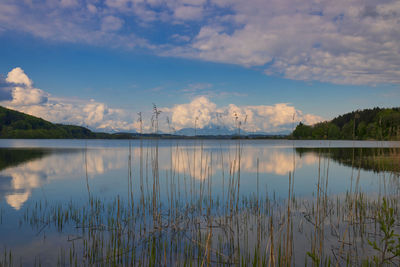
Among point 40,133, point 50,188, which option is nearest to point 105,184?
point 50,188

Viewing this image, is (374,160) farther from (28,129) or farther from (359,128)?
(28,129)

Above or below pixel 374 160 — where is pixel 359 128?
above

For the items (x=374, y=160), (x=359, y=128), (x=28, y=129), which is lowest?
(x=374, y=160)

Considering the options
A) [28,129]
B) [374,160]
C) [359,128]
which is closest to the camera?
[374,160]

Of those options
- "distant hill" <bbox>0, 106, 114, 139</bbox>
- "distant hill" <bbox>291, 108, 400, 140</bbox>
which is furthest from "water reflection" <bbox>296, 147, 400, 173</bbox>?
"distant hill" <bbox>0, 106, 114, 139</bbox>

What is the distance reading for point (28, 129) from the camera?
14162 cm

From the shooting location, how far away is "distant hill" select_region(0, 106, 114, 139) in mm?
134000

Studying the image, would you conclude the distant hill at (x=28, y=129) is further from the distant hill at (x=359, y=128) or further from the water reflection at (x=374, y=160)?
the water reflection at (x=374, y=160)

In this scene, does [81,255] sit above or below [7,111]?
below

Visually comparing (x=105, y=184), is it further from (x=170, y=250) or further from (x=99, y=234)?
(x=170, y=250)

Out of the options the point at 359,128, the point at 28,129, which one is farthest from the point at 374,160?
the point at 28,129

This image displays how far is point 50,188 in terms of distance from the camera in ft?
48.7

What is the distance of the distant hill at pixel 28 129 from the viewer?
134 meters

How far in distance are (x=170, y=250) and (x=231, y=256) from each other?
156cm
